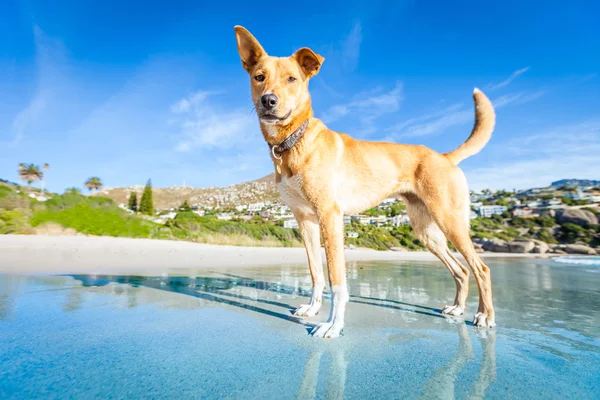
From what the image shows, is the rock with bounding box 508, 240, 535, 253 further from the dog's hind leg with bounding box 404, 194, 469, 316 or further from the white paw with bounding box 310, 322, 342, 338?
the white paw with bounding box 310, 322, 342, 338

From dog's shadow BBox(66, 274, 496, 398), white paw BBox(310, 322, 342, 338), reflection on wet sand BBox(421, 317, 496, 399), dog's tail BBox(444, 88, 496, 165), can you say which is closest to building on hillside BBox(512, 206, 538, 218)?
dog's tail BBox(444, 88, 496, 165)

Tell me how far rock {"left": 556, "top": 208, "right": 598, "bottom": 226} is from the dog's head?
104ft

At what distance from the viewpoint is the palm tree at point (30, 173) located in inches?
2258

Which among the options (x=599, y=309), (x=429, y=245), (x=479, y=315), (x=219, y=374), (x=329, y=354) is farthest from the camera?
(x=429, y=245)

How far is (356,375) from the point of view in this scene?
4.37 ft

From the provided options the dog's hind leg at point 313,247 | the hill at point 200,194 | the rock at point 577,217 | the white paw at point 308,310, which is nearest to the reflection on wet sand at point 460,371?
the white paw at point 308,310

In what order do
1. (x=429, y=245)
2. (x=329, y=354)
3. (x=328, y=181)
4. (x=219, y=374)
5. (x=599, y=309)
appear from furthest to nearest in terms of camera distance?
(x=429, y=245)
(x=599, y=309)
(x=328, y=181)
(x=329, y=354)
(x=219, y=374)

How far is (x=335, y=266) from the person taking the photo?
246 cm

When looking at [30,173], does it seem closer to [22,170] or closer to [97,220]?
[22,170]

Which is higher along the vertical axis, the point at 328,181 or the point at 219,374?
the point at 328,181

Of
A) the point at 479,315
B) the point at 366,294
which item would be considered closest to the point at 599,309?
the point at 479,315

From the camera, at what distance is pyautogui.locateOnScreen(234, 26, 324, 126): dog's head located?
8.39 feet

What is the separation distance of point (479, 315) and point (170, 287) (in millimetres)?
3485

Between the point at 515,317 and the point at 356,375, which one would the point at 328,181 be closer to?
the point at 356,375
